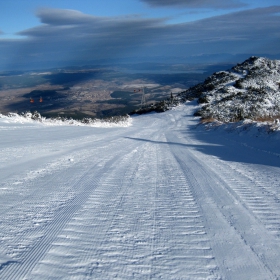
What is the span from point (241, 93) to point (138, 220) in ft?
125

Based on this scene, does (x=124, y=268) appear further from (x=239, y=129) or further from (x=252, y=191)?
(x=239, y=129)

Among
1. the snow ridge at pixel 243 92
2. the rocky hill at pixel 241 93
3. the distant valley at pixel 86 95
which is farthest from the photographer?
the distant valley at pixel 86 95

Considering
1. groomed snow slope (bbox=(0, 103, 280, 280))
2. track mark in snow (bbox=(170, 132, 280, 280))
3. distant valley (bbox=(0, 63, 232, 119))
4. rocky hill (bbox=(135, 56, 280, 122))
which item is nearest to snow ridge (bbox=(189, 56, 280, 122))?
rocky hill (bbox=(135, 56, 280, 122))

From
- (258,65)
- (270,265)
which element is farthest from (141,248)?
(258,65)

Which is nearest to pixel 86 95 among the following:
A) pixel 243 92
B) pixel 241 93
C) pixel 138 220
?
pixel 243 92

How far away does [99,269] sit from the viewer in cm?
277

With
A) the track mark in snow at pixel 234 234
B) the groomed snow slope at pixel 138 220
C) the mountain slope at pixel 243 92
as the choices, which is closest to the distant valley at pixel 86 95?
the mountain slope at pixel 243 92

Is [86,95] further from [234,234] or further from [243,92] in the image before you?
[234,234]

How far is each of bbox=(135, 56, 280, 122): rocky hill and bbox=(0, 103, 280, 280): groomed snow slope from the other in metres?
24.3

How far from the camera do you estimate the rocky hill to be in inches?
1316

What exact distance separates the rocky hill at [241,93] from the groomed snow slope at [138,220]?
24.3m

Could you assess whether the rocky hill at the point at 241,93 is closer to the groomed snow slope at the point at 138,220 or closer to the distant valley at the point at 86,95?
the distant valley at the point at 86,95

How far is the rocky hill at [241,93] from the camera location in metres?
33.4

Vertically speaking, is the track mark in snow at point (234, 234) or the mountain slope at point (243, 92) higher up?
the mountain slope at point (243, 92)
